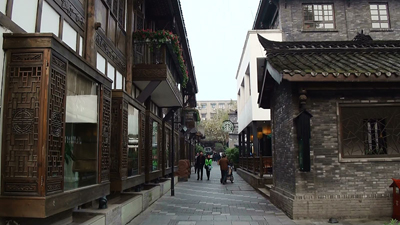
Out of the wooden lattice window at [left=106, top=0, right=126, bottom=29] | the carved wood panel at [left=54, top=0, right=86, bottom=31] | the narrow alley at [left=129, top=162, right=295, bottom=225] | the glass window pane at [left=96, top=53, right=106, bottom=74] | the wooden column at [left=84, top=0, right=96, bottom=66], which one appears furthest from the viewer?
the wooden lattice window at [left=106, top=0, right=126, bottom=29]

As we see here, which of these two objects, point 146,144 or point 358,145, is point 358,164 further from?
point 146,144

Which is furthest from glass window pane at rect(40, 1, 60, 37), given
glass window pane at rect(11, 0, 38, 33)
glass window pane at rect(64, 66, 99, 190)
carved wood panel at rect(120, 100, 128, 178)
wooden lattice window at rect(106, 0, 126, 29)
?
wooden lattice window at rect(106, 0, 126, 29)

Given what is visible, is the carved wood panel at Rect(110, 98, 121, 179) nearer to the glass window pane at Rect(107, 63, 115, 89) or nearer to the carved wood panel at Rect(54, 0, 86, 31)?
the glass window pane at Rect(107, 63, 115, 89)

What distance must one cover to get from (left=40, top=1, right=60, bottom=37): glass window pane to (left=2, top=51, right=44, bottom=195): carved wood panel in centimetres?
165

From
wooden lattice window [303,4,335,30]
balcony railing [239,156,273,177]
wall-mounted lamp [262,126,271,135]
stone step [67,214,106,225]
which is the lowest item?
stone step [67,214,106,225]

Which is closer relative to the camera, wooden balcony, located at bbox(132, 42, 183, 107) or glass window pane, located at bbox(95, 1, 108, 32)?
glass window pane, located at bbox(95, 1, 108, 32)

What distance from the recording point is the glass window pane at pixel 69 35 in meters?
6.33

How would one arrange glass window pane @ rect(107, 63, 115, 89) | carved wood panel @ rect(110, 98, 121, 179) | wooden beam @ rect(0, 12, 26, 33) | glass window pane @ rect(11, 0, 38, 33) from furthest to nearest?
glass window pane @ rect(107, 63, 115, 89), carved wood panel @ rect(110, 98, 121, 179), glass window pane @ rect(11, 0, 38, 33), wooden beam @ rect(0, 12, 26, 33)

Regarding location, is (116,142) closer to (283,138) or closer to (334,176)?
(283,138)

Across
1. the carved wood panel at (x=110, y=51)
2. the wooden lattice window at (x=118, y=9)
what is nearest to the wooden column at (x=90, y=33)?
the carved wood panel at (x=110, y=51)

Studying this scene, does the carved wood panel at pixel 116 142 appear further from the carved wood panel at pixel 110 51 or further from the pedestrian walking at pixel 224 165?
the pedestrian walking at pixel 224 165

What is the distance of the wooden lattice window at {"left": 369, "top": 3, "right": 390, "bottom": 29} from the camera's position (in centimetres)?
1930

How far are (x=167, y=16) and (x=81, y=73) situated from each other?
29.8 feet

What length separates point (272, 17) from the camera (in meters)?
21.6
